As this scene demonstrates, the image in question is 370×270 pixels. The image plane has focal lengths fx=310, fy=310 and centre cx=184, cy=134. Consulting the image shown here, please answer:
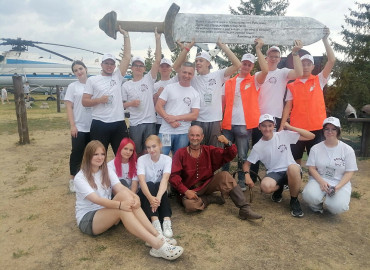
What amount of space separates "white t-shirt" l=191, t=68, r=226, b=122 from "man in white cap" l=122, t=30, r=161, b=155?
2.23 ft

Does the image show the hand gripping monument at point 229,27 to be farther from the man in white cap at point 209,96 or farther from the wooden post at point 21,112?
the wooden post at point 21,112

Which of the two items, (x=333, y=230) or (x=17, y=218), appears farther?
(x=17, y=218)

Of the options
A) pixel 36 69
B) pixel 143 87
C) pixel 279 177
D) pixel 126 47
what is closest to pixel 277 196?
pixel 279 177

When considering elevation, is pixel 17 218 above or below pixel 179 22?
below

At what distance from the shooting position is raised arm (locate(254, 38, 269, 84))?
4092mm

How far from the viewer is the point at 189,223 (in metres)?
3.84

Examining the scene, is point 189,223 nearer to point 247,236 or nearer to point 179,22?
point 247,236

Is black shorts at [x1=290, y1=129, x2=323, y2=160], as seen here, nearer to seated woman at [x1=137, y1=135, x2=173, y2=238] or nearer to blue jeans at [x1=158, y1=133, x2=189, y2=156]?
blue jeans at [x1=158, y1=133, x2=189, y2=156]

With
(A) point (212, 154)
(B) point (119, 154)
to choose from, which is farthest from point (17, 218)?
(A) point (212, 154)

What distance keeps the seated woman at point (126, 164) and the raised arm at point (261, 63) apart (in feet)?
6.61

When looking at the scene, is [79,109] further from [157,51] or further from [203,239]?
[203,239]

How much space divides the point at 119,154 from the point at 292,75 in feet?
8.66

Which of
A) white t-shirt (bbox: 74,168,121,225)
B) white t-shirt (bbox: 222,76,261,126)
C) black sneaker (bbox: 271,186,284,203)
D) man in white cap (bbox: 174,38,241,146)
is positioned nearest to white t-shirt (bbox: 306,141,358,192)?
black sneaker (bbox: 271,186,284,203)

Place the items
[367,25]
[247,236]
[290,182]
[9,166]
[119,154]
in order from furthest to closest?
[367,25] → [9,166] → [290,182] → [119,154] → [247,236]
